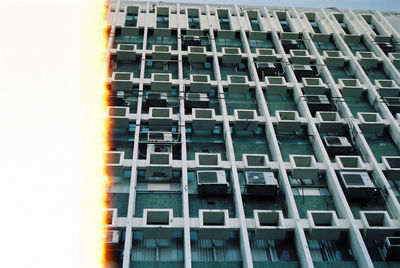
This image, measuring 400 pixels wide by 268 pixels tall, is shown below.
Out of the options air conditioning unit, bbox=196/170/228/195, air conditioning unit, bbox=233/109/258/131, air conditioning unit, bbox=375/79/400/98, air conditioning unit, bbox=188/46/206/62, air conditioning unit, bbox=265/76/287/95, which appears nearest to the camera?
air conditioning unit, bbox=196/170/228/195

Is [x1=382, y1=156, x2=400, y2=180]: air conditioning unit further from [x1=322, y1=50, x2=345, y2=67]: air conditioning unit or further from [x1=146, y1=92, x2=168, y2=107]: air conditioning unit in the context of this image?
[x1=146, y1=92, x2=168, y2=107]: air conditioning unit

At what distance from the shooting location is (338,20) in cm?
4456

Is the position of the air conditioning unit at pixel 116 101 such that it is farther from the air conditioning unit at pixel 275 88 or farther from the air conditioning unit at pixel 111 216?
the air conditioning unit at pixel 275 88

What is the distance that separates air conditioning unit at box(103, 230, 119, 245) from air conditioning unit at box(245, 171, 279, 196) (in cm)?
726

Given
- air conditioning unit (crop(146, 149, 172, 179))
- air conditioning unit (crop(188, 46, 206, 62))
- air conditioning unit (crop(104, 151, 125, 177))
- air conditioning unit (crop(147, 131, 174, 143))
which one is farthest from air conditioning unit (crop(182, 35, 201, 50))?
air conditioning unit (crop(104, 151, 125, 177))

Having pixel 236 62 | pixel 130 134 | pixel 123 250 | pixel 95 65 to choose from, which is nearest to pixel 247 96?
pixel 236 62

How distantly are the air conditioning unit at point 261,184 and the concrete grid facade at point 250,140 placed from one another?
0.24 ft

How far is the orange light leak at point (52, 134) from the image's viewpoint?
70.8 feet

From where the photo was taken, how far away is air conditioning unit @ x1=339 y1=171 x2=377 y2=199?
24.8 meters

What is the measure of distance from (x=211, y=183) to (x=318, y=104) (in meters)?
11.0

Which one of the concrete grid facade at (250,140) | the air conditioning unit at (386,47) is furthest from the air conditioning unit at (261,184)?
the air conditioning unit at (386,47)

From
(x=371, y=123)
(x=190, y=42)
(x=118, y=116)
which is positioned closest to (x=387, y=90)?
(x=371, y=123)

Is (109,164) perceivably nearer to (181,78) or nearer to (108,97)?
(108,97)

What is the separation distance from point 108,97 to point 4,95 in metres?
6.35
